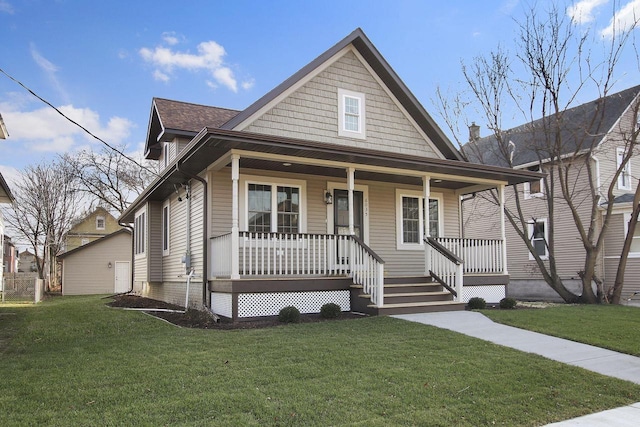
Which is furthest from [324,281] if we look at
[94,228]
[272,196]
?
[94,228]

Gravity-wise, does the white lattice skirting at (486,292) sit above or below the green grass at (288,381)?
above

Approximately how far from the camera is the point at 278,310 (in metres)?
10.5

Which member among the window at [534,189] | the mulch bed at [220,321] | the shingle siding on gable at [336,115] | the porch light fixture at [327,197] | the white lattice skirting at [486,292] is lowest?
the mulch bed at [220,321]

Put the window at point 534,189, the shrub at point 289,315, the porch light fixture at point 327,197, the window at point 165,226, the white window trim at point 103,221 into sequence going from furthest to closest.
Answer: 1. the white window trim at point 103,221
2. the window at point 534,189
3. the window at point 165,226
4. the porch light fixture at point 327,197
5. the shrub at point 289,315

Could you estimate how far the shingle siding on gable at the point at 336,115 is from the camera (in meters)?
12.6

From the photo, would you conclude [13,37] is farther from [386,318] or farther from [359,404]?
[359,404]

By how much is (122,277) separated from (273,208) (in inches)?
865

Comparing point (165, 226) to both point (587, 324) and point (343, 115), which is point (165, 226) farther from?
point (587, 324)

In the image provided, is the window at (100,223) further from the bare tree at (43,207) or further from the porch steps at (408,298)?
the porch steps at (408,298)

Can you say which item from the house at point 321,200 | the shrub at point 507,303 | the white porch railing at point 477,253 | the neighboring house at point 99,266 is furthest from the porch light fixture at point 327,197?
the neighboring house at point 99,266

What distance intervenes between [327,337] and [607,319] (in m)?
6.56

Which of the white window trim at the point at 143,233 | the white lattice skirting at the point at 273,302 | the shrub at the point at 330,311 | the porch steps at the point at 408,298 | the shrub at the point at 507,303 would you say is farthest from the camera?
the white window trim at the point at 143,233

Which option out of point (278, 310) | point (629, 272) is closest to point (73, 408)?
point (278, 310)

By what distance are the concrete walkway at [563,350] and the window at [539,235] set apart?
38.6ft
